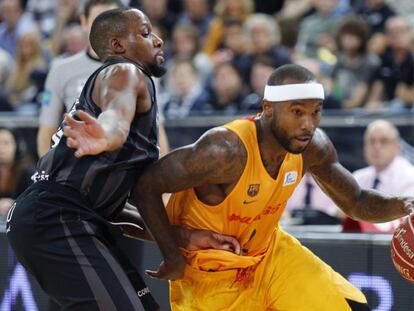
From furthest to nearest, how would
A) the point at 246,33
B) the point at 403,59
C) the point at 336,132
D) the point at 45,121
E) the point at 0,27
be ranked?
the point at 0,27
the point at 246,33
the point at 403,59
the point at 336,132
the point at 45,121

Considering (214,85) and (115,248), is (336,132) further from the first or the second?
(115,248)

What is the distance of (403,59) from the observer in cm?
990

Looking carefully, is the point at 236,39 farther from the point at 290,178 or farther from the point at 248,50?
the point at 290,178

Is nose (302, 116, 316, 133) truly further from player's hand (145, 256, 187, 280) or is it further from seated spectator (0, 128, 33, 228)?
seated spectator (0, 128, 33, 228)

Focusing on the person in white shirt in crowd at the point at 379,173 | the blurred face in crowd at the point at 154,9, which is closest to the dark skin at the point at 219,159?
the person in white shirt in crowd at the point at 379,173

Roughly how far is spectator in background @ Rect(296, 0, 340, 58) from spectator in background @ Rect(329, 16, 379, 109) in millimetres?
576

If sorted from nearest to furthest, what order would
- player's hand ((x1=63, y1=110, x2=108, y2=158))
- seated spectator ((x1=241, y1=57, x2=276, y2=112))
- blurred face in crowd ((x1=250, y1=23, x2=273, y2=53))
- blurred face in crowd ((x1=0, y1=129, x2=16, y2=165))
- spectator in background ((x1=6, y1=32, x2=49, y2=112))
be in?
player's hand ((x1=63, y1=110, x2=108, y2=158)) < blurred face in crowd ((x1=0, y1=129, x2=16, y2=165)) < seated spectator ((x1=241, y1=57, x2=276, y2=112)) < blurred face in crowd ((x1=250, y1=23, x2=273, y2=53)) < spectator in background ((x1=6, y1=32, x2=49, y2=112))

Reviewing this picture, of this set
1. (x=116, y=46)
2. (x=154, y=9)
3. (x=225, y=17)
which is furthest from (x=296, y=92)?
(x=154, y=9)

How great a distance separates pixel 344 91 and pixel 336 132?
4.69 ft

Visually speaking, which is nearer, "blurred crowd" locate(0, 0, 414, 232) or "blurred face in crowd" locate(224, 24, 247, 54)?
"blurred crowd" locate(0, 0, 414, 232)

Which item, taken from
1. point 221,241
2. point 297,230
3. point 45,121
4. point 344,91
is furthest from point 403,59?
point 221,241

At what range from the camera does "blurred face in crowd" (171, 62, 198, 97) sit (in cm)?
1057

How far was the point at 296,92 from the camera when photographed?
4.78m

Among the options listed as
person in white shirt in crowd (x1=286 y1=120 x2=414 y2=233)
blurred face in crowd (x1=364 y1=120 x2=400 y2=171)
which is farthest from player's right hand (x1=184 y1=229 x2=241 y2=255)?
blurred face in crowd (x1=364 y1=120 x2=400 y2=171)
